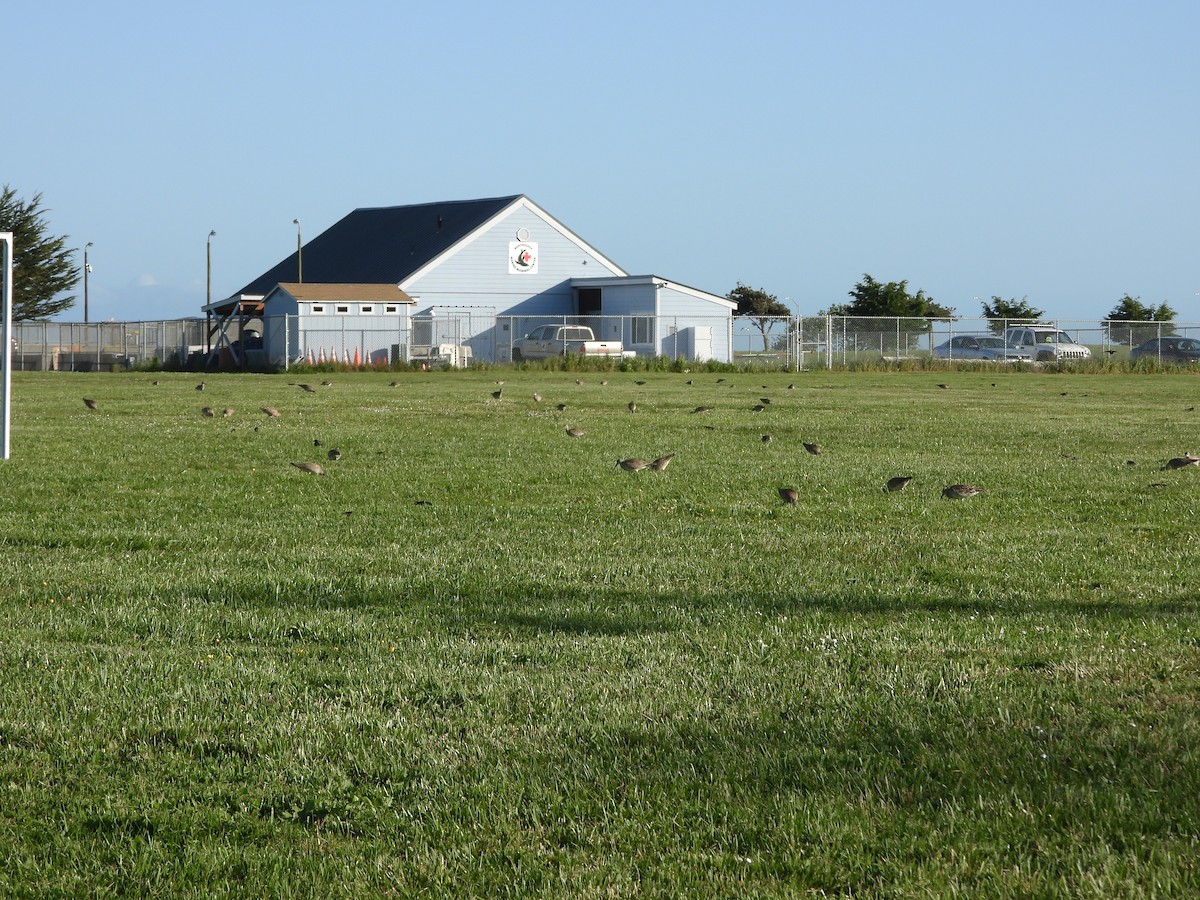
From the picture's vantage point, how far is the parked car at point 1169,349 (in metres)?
50.3

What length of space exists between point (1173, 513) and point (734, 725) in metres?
5.82

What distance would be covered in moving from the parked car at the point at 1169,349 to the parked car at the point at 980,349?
4.35 meters

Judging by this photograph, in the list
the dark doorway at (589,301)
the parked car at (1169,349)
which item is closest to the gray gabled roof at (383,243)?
the dark doorway at (589,301)

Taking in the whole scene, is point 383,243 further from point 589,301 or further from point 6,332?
point 6,332

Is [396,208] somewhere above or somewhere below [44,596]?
above

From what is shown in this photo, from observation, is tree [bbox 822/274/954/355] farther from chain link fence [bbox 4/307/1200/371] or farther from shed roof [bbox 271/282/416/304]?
shed roof [bbox 271/282/416/304]

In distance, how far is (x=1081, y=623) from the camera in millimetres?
5641

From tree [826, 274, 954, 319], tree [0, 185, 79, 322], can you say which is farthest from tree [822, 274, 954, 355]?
tree [0, 185, 79, 322]

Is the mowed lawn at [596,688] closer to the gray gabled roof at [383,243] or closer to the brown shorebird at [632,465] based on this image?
the brown shorebird at [632,465]

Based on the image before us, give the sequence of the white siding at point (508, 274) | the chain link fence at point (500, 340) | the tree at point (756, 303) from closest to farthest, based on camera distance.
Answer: the chain link fence at point (500, 340), the white siding at point (508, 274), the tree at point (756, 303)

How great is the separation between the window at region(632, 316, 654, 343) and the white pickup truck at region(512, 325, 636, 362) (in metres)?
3.29

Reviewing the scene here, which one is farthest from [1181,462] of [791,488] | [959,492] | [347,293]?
[347,293]

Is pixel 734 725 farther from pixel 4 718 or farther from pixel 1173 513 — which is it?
pixel 1173 513

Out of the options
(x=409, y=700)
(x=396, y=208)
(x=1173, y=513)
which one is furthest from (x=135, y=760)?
(x=396, y=208)
